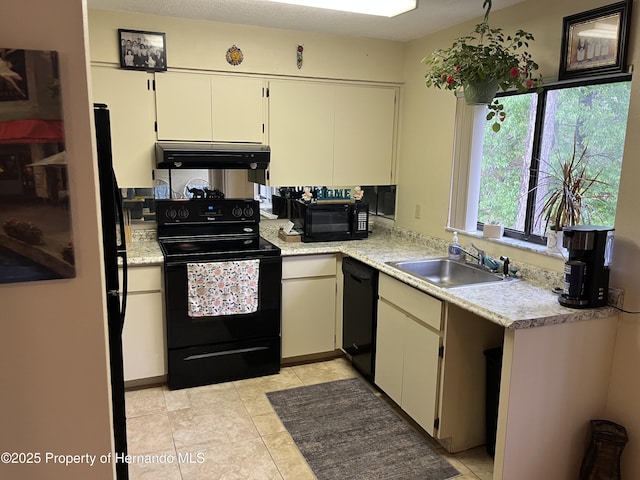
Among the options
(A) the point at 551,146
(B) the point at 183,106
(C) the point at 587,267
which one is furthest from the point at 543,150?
(B) the point at 183,106

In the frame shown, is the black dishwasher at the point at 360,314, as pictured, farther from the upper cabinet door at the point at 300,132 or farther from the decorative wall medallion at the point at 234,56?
the decorative wall medallion at the point at 234,56

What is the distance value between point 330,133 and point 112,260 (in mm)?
2301

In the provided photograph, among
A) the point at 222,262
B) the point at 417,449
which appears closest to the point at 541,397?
the point at 417,449

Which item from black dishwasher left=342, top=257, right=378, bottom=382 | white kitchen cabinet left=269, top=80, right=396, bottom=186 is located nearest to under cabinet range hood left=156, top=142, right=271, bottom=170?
white kitchen cabinet left=269, top=80, right=396, bottom=186

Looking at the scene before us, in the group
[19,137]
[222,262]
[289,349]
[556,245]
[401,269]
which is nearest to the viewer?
[19,137]

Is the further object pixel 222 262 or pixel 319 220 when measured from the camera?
pixel 319 220

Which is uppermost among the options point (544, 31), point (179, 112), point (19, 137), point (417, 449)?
point (544, 31)

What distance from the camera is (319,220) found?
3.79 metres

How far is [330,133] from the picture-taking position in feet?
12.6

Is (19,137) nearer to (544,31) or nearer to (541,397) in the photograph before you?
(541,397)

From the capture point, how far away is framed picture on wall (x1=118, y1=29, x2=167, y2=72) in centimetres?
320

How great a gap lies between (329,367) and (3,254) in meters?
2.56

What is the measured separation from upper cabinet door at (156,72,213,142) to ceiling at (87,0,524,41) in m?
0.41

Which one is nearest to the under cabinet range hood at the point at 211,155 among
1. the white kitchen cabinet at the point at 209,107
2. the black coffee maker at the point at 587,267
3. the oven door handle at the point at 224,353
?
the white kitchen cabinet at the point at 209,107
